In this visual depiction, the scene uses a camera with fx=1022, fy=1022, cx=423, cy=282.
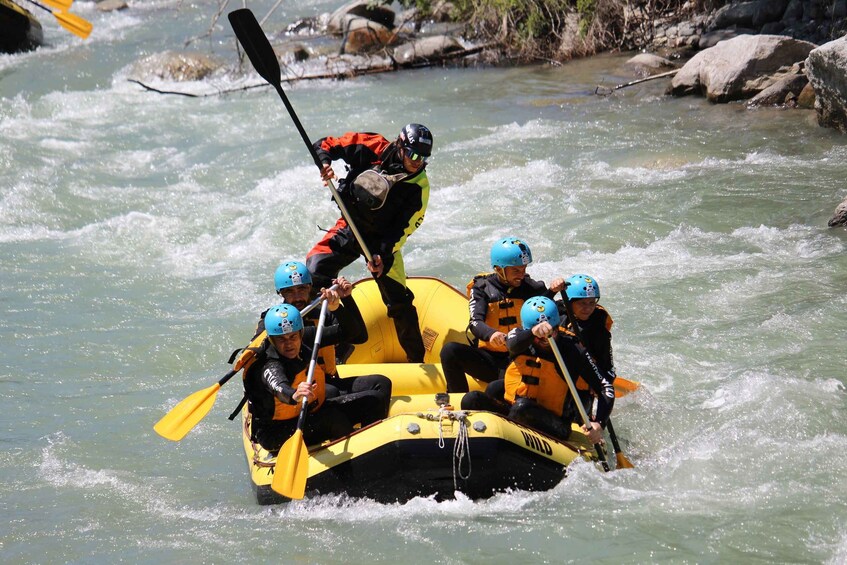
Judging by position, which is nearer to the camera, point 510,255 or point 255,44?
point 510,255

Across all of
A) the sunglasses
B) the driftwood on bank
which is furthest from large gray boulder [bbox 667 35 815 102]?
the sunglasses

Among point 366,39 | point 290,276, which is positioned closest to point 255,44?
point 290,276

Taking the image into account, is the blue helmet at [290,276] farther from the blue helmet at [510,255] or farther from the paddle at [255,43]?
the paddle at [255,43]

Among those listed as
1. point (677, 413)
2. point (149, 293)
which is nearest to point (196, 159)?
point (149, 293)

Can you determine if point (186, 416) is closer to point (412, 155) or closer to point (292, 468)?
point (292, 468)

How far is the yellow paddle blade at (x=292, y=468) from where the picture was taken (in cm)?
471

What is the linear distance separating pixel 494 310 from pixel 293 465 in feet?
4.94

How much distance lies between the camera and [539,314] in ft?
16.4

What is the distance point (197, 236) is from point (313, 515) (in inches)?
220

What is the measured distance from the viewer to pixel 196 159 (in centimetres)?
1233

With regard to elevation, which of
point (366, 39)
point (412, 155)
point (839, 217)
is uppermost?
point (412, 155)

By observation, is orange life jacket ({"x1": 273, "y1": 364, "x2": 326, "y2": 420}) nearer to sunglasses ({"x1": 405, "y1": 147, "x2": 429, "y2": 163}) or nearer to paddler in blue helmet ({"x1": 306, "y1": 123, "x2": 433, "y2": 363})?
paddler in blue helmet ({"x1": 306, "y1": 123, "x2": 433, "y2": 363})

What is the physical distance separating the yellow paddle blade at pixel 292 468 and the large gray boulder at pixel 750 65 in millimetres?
9156

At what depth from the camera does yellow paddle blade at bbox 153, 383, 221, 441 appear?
5184 millimetres
